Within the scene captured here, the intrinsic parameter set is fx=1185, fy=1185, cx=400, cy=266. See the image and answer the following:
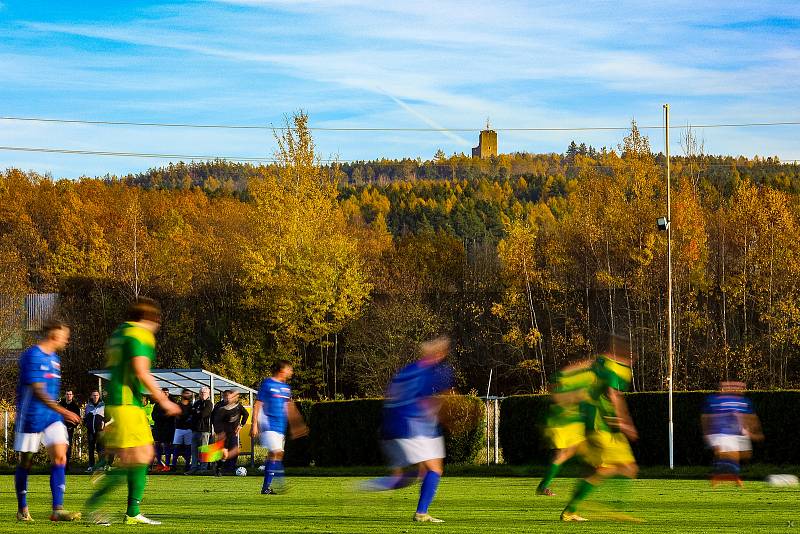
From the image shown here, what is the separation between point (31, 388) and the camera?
12.5 meters

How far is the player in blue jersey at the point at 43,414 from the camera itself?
40.9ft

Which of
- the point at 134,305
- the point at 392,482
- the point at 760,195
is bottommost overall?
the point at 392,482

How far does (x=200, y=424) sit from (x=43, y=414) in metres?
16.3

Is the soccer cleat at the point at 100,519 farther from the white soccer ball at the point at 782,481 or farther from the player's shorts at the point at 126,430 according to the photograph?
the white soccer ball at the point at 782,481

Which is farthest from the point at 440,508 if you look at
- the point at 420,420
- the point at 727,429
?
the point at 727,429

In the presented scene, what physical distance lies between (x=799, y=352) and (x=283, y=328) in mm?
25431

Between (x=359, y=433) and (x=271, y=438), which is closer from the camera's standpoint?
(x=271, y=438)

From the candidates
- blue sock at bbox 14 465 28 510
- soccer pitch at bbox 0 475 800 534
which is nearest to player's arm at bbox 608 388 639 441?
soccer pitch at bbox 0 475 800 534

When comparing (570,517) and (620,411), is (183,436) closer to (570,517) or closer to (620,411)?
(620,411)

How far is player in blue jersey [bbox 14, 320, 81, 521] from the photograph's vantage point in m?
12.5

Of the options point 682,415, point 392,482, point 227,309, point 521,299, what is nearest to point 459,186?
point 227,309

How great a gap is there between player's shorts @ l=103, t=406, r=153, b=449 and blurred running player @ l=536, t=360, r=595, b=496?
5097 mm

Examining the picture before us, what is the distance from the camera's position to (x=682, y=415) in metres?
30.9

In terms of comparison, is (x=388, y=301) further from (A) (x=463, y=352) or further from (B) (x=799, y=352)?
(B) (x=799, y=352)
